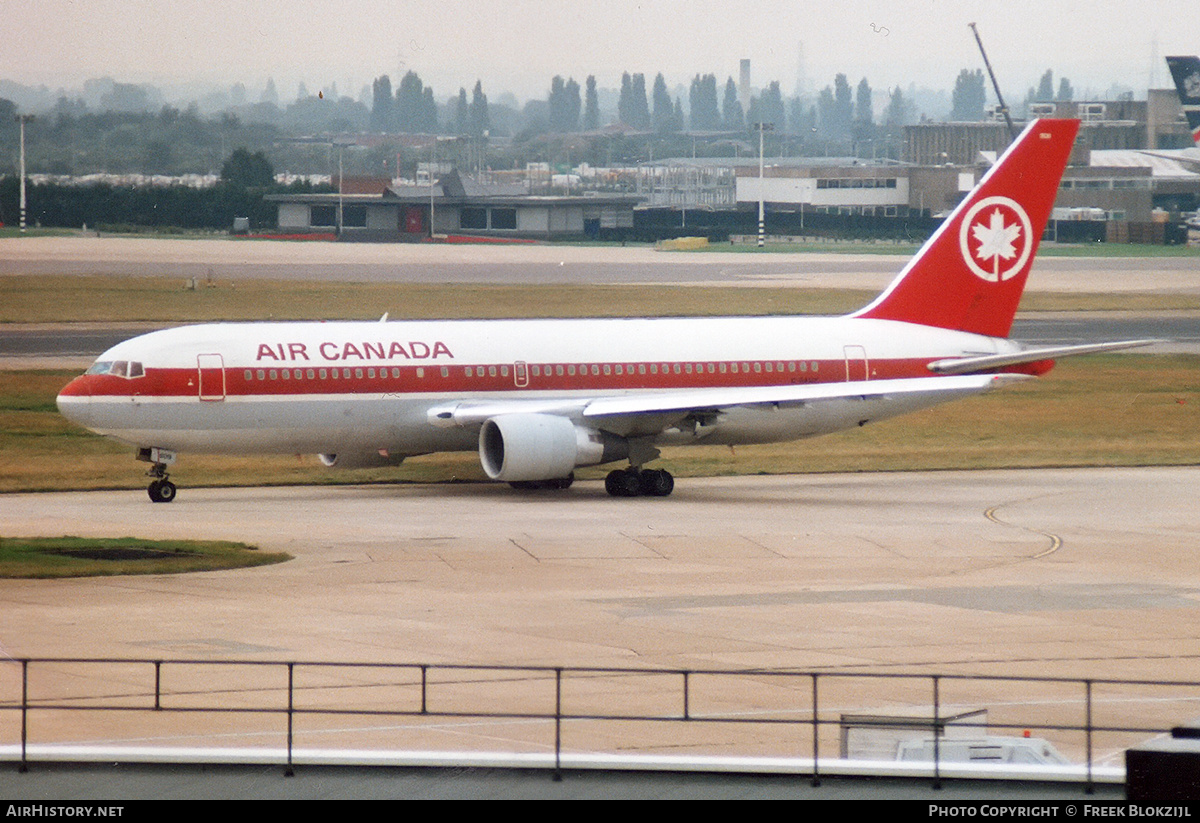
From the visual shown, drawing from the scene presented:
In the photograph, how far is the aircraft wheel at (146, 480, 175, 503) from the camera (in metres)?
45.4

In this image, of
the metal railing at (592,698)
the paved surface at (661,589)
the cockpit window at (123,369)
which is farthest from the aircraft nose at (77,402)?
the metal railing at (592,698)

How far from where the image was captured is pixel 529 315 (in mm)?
96500

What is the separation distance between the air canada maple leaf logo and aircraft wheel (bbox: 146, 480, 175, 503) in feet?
74.9

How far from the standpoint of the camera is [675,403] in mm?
45781

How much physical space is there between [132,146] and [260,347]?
85.5 metres

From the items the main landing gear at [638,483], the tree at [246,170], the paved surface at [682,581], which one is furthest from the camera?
the tree at [246,170]

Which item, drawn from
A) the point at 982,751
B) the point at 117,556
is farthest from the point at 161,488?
the point at 982,751

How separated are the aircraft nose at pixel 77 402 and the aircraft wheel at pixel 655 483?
13876mm

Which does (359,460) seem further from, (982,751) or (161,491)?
(982,751)

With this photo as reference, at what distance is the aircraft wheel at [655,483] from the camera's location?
4712 centimetres

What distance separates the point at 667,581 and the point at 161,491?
16129 millimetres

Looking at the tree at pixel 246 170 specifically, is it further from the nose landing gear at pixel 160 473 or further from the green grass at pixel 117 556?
the green grass at pixel 117 556
